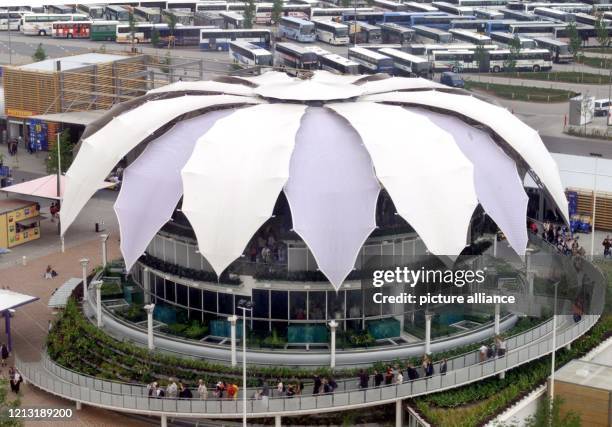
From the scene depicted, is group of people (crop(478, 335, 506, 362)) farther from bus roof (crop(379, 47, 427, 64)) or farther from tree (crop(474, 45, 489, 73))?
tree (crop(474, 45, 489, 73))

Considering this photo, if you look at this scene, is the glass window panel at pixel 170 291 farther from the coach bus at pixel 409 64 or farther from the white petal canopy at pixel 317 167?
the coach bus at pixel 409 64

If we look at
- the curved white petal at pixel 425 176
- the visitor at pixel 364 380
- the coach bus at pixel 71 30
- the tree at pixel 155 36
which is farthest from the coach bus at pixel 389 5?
the visitor at pixel 364 380

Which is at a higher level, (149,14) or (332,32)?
(149,14)

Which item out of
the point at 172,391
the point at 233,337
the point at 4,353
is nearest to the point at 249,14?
the point at 4,353

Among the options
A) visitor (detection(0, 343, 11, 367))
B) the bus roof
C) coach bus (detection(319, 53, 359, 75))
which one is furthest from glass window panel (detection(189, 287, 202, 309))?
the bus roof

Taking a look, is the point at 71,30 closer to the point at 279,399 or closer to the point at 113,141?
the point at 113,141
